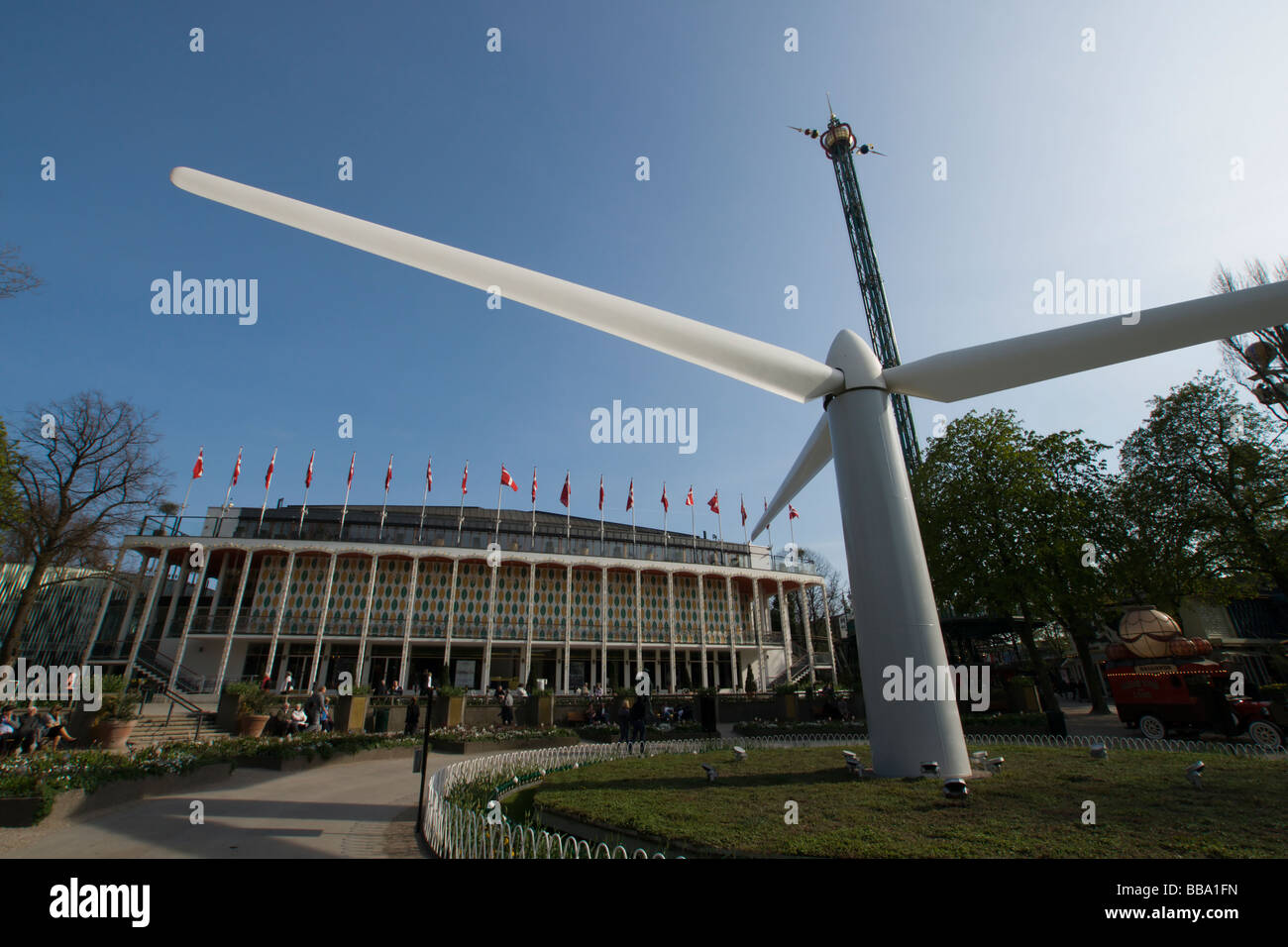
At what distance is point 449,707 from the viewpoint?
21.3m

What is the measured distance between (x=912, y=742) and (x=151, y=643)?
137 feet

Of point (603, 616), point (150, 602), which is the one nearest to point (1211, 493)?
point (603, 616)

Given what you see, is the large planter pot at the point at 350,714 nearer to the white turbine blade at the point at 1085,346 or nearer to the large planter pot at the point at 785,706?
the large planter pot at the point at 785,706

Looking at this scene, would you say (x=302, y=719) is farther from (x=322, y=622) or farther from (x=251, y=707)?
(x=322, y=622)

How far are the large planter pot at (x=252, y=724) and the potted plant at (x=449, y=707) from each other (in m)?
5.33

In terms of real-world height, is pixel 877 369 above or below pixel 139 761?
above

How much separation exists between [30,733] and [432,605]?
89.4ft

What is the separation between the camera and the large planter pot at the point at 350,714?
Answer: 797 inches

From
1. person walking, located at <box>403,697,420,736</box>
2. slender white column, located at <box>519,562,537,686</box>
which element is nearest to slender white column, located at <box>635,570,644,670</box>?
slender white column, located at <box>519,562,537,686</box>

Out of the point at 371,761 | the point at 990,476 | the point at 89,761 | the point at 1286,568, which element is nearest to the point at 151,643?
the point at 371,761

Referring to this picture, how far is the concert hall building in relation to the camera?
35.9m

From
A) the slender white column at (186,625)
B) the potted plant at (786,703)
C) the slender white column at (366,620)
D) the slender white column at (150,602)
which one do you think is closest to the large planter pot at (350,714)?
the potted plant at (786,703)
